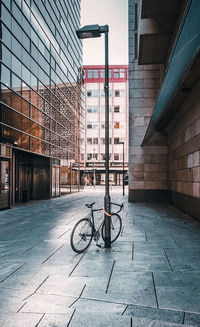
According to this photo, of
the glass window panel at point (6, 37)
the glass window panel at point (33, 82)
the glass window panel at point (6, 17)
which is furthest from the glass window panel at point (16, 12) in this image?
the glass window panel at point (33, 82)

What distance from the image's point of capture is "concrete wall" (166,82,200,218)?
10266mm

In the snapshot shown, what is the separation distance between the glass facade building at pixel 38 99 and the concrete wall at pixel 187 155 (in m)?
9.36

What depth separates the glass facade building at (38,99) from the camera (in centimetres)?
1433

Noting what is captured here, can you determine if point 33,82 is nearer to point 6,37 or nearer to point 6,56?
point 6,56

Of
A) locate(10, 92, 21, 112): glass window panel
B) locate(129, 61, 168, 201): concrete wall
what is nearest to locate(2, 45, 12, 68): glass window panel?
locate(10, 92, 21, 112): glass window panel

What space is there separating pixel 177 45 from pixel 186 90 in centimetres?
441

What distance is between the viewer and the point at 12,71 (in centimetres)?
1475

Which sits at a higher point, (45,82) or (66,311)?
(45,82)

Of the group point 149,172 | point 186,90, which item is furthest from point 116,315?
point 149,172

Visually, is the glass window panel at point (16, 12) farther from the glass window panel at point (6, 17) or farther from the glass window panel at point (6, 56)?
the glass window panel at point (6, 56)

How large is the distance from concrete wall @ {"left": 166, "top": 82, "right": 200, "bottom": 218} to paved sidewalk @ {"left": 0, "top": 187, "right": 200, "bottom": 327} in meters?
3.50

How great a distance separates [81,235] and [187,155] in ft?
25.5

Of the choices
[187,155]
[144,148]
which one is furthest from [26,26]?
[187,155]

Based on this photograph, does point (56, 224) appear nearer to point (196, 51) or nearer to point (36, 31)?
point (196, 51)
